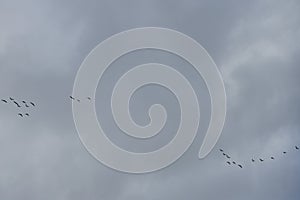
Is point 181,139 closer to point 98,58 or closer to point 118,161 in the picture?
point 118,161

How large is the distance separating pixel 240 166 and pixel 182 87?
4389 centimetres

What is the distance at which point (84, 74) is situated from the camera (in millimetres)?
151250

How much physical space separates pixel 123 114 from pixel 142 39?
22396 millimetres

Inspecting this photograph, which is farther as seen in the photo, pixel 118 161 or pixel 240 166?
pixel 240 166

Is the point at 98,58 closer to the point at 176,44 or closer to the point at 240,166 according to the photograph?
the point at 176,44

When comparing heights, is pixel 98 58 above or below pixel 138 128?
above

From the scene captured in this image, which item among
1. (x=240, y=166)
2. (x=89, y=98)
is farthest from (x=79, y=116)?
(x=240, y=166)

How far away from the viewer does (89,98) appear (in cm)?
15462

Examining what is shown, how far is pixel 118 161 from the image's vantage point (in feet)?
504

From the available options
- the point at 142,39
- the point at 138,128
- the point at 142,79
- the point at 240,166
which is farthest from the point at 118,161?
the point at 240,166

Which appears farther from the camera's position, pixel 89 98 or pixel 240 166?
pixel 240 166

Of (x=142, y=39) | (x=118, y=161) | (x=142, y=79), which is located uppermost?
(x=142, y=39)

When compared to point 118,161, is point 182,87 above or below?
above

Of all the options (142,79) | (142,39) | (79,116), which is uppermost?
(142,39)
